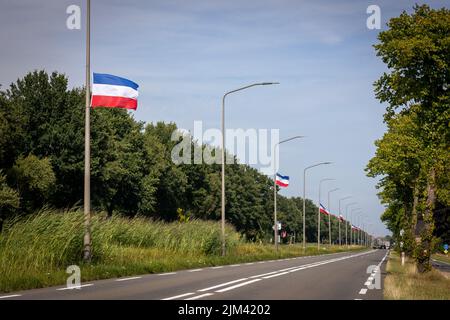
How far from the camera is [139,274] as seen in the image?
20812 mm

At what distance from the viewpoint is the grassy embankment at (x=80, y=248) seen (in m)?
16.4

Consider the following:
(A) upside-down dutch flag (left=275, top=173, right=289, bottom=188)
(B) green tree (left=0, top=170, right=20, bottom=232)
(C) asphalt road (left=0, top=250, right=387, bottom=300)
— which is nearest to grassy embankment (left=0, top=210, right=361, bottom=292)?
(C) asphalt road (left=0, top=250, right=387, bottom=300)

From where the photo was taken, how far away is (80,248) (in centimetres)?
1952

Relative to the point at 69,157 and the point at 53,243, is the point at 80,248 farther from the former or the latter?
the point at 69,157

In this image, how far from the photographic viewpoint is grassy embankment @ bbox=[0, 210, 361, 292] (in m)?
16.4

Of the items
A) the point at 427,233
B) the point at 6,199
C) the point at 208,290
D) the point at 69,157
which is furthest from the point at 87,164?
the point at 69,157

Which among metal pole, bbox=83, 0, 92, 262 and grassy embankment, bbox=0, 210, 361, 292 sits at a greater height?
metal pole, bbox=83, 0, 92, 262

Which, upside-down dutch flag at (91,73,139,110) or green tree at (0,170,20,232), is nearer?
upside-down dutch flag at (91,73,139,110)

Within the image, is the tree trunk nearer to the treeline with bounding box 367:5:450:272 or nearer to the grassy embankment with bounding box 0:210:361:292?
the treeline with bounding box 367:5:450:272

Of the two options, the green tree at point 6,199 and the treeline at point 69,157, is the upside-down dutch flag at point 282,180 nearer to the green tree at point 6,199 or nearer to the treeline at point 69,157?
the treeline at point 69,157

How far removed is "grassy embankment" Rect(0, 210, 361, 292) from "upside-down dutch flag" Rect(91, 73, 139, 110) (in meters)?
3.74

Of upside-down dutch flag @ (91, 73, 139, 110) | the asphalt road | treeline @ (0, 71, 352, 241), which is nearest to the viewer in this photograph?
the asphalt road

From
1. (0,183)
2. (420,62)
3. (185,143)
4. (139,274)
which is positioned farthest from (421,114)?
(185,143)
